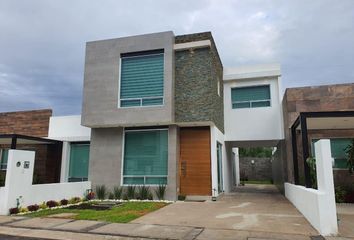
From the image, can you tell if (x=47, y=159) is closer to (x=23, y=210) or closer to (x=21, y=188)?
(x=21, y=188)

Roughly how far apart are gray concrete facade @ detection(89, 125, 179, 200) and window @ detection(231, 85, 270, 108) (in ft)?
17.3

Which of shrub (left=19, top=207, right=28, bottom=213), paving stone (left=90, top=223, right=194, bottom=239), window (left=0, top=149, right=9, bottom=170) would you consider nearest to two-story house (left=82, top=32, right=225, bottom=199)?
shrub (left=19, top=207, right=28, bottom=213)

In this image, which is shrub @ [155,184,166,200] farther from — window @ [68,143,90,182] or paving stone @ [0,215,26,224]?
paving stone @ [0,215,26,224]

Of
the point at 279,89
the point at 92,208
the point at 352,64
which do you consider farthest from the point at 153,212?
the point at 352,64

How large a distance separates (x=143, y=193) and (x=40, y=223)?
561cm

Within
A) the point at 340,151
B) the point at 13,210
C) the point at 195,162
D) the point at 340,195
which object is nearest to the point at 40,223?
the point at 13,210

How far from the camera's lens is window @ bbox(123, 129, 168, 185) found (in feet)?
44.3

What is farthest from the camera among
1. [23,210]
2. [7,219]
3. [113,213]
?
[23,210]

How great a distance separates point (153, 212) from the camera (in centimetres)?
983

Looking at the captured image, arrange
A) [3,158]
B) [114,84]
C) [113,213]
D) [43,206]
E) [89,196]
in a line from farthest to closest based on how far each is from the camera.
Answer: [3,158], [114,84], [89,196], [43,206], [113,213]

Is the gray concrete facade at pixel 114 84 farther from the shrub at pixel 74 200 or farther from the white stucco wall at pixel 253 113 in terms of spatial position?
the white stucco wall at pixel 253 113

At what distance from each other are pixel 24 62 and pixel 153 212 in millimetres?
12702

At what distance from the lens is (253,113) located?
649 inches

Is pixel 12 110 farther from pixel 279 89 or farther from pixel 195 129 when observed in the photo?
pixel 279 89
